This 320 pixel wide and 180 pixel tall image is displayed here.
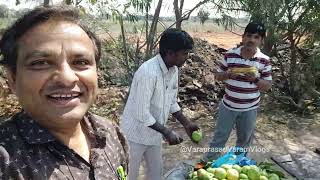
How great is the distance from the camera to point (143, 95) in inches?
102

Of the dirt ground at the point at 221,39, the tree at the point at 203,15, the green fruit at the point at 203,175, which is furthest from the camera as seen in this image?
the dirt ground at the point at 221,39

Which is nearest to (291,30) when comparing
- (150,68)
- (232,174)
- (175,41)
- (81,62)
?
(175,41)

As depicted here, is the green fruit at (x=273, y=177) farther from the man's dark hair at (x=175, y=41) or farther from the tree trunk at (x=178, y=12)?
Answer: the tree trunk at (x=178, y=12)

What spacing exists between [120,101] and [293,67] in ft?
9.68

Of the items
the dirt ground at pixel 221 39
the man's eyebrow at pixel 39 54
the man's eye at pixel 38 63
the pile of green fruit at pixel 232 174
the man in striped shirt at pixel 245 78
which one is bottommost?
the dirt ground at pixel 221 39

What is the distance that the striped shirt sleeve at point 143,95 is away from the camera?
8.51 feet

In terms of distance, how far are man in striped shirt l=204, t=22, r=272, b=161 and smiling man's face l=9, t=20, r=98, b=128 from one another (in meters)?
2.70

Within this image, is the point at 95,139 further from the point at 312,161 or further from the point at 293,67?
the point at 293,67

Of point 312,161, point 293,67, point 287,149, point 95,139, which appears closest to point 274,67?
point 293,67

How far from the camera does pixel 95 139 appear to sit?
4.06 feet

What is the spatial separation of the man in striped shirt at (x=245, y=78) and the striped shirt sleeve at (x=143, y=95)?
1.20 m

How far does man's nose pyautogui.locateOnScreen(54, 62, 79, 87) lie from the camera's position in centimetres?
100

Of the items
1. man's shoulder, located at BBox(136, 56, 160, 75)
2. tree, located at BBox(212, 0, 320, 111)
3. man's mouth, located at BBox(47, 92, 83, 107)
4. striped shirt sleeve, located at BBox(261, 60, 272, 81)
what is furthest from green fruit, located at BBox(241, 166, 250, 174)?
tree, located at BBox(212, 0, 320, 111)

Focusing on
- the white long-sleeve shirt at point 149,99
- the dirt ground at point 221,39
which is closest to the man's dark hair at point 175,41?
the white long-sleeve shirt at point 149,99
